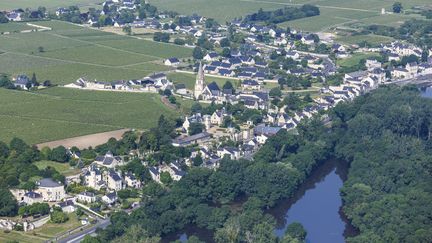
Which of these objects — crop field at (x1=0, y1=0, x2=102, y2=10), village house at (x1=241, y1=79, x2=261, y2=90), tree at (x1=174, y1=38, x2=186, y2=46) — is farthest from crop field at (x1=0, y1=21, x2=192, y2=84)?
crop field at (x1=0, y1=0, x2=102, y2=10)

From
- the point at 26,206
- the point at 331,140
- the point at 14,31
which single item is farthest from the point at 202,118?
the point at 14,31

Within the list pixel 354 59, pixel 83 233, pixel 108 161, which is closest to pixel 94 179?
pixel 108 161

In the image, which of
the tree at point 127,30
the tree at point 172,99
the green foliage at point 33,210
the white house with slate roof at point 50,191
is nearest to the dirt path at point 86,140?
the white house with slate roof at point 50,191

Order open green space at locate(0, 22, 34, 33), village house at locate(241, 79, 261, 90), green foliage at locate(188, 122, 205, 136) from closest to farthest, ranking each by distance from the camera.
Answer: green foliage at locate(188, 122, 205, 136) → village house at locate(241, 79, 261, 90) → open green space at locate(0, 22, 34, 33)

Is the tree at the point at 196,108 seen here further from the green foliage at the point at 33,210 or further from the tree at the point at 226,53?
the green foliage at the point at 33,210

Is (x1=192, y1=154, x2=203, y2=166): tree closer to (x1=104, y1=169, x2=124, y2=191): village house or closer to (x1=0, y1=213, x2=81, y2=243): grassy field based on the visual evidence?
(x1=104, y1=169, x2=124, y2=191): village house
